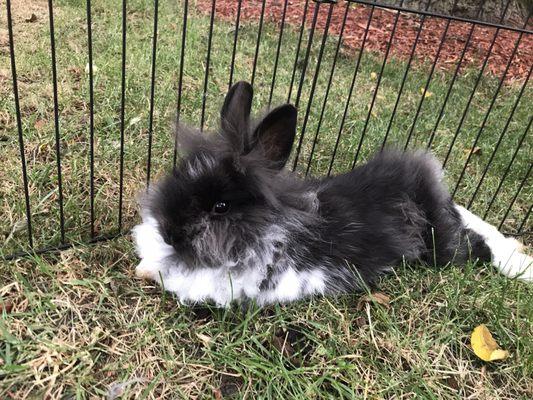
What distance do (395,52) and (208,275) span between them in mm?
4821

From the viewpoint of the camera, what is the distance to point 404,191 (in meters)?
2.61

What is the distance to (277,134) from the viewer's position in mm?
2092

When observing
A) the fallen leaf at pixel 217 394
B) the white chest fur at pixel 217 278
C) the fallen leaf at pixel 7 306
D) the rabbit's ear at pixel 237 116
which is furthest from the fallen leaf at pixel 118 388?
the rabbit's ear at pixel 237 116

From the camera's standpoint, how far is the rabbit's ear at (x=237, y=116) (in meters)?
2.08

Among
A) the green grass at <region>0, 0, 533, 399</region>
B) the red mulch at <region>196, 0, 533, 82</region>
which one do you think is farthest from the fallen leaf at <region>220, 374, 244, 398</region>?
the red mulch at <region>196, 0, 533, 82</region>

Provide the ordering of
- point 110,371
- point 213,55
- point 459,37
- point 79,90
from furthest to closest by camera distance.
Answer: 1. point 459,37
2. point 213,55
3. point 79,90
4. point 110,371

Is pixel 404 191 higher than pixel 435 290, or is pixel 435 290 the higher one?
pixel 404 191

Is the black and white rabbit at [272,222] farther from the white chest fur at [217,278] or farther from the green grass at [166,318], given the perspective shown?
the green grass at [166,318]

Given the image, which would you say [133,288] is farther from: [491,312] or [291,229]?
[491,312]

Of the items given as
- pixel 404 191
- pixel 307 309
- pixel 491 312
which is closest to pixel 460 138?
pixel 404 191

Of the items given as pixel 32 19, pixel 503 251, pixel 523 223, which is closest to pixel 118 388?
pixel 503 251

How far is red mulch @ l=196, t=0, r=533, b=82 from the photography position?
20.1 feet

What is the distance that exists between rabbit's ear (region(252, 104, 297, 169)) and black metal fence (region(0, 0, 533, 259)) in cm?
52

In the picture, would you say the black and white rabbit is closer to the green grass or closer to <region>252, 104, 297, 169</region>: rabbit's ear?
<region>252, 104, 297, 169</region>: rabbit's ear
